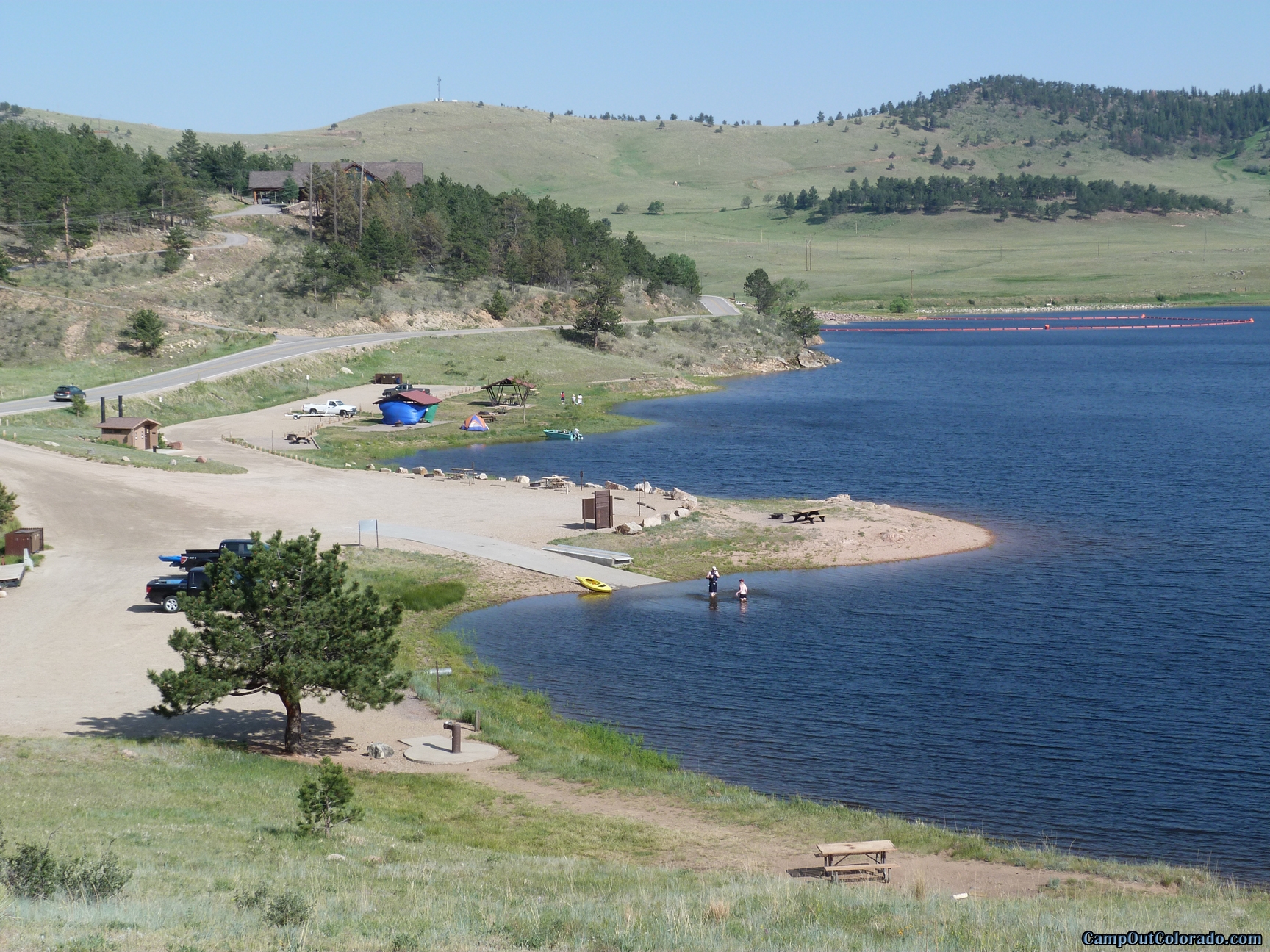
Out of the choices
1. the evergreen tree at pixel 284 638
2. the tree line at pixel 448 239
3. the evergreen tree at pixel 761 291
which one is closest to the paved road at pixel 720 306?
the evergreen tree at pixel 761 291

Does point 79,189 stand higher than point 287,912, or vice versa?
point 79,189

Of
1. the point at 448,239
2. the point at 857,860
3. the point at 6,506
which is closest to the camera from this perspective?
the point at 857,860

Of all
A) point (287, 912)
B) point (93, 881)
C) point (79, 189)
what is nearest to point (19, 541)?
point (93, 881)

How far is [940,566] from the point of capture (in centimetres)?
5016

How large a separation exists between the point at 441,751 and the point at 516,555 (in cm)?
2024

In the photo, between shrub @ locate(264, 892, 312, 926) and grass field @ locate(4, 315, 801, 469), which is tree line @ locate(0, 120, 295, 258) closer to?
grass field @ locate(4, 315, 801, 469)

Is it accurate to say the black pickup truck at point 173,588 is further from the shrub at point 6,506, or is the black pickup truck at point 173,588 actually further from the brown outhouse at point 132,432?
the brown outhouse at point 132,432

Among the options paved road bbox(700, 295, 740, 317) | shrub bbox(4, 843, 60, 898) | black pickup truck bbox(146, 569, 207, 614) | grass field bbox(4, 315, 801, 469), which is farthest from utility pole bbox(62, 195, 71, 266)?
shrub bbox(4, 843, 60, 898)

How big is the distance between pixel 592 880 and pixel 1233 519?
Answer: 155 feet

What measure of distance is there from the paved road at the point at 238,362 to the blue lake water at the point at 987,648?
79.4 ft

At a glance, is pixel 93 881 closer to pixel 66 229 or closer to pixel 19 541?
pixel 19 541

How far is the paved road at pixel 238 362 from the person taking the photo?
3322 inches

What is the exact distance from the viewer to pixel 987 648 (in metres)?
39.2

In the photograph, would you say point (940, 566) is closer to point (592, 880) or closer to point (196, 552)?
point (196, 552)
